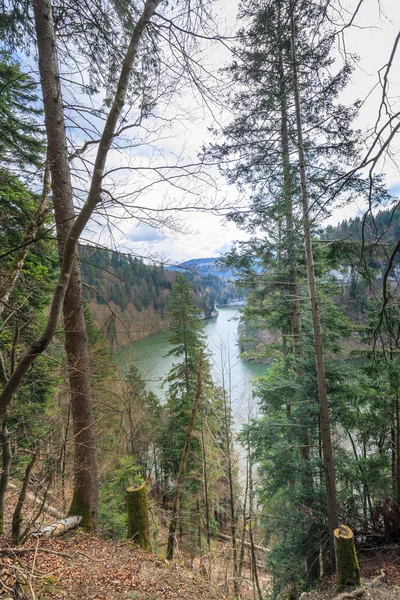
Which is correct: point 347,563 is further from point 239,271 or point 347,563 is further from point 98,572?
point 239,271

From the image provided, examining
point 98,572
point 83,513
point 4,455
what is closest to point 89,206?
point 4,455

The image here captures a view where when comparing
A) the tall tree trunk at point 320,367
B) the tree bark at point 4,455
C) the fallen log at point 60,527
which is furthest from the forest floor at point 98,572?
the tall tree trunk at point 320,367

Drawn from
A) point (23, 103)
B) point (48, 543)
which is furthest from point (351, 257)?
point (23, 103)

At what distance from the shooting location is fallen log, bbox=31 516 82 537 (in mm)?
3021

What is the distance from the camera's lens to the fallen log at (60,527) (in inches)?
119

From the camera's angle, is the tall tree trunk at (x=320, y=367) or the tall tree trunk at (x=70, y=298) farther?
the tall tree trunk at (x=320, y=367)

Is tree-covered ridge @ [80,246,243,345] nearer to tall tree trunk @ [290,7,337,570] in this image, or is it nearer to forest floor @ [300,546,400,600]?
tall tree trunk @ [290,7,337,570]

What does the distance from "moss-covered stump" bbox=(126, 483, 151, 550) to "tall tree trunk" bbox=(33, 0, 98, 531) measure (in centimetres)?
49

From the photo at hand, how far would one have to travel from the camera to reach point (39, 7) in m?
2.79

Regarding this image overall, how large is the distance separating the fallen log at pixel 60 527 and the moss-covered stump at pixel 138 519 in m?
0.68

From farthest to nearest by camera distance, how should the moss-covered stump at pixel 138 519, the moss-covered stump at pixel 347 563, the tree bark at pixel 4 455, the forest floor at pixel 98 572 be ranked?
the moss-covered stump at pixel 138 519 → the moss-covered stump at pixel 347 563 → the forest floor at pixel 98 572 → the tree bark at pixel 4 455

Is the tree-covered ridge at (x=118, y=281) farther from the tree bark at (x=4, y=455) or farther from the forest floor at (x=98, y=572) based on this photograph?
the forest floor at (x=98, y=572)

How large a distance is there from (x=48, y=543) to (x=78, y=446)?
897 millimetres

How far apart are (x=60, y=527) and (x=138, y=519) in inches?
40.0
